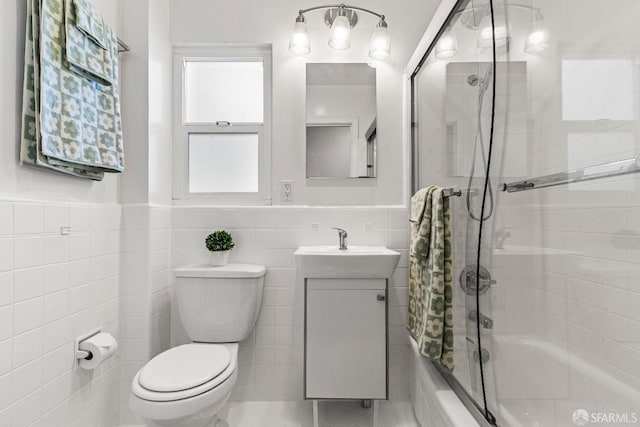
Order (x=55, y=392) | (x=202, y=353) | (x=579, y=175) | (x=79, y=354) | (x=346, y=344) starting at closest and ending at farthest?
(x=579, y=175), (x=55, y=392), (x=79, y=354), (x=202, y=353), (x=346, y=344)

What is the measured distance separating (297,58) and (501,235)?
150cm

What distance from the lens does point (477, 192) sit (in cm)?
124

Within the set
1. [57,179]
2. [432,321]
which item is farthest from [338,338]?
[57,179]

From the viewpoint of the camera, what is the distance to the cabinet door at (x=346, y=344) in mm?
1636

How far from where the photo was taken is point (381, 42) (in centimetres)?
191

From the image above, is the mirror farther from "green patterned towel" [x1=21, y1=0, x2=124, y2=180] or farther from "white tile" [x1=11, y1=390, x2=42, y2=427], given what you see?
"white tile" [x1=11, y1=390, x2=42, y2=427]

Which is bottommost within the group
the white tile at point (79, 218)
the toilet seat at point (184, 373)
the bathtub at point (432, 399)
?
the bathtub at point (432, 399)

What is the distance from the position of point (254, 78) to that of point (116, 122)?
2.92ft

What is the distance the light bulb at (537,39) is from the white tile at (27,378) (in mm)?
1884

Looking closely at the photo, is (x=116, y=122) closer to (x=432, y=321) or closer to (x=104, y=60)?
(x=104, y=60)

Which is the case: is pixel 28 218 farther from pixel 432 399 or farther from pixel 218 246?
pixel 432 399

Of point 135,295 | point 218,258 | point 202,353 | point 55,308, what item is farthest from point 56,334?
point 218,258

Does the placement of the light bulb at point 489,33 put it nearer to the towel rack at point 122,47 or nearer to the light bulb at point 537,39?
the light bulb at point 537,39

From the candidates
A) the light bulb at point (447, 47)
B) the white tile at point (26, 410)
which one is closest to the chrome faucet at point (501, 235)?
the light bulb at point (447, 47)
